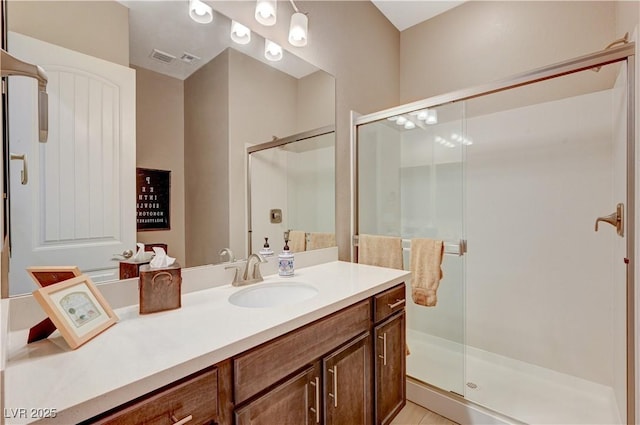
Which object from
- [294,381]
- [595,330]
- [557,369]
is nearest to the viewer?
[294,381]

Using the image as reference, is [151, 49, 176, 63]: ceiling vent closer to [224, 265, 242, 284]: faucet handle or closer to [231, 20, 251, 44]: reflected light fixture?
[231, 20, 251, 44]: reflected light fixture

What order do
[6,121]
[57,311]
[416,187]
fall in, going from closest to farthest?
[57,311] → [6,121] → [416,187]

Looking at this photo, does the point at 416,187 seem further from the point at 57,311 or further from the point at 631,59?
the point at 57,311

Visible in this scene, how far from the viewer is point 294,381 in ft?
3.21

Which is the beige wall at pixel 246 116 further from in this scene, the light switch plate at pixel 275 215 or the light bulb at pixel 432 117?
the light bulb at pixel 432 117

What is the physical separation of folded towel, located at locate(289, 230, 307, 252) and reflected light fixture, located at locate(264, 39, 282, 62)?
98 centimetres

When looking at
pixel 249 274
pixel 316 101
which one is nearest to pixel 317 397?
pixel 249 274

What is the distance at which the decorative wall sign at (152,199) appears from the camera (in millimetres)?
1132

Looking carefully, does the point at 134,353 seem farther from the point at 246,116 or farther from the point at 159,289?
the point at 246,116

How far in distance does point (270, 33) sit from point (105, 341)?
1.57 metres

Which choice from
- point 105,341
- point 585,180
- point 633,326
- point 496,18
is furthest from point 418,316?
point 496,18

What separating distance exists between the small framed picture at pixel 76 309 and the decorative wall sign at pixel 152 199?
32cm

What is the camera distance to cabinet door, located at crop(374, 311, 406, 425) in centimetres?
140

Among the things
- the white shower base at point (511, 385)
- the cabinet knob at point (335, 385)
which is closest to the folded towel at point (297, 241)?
the cabinet knob at point (335, 385)
